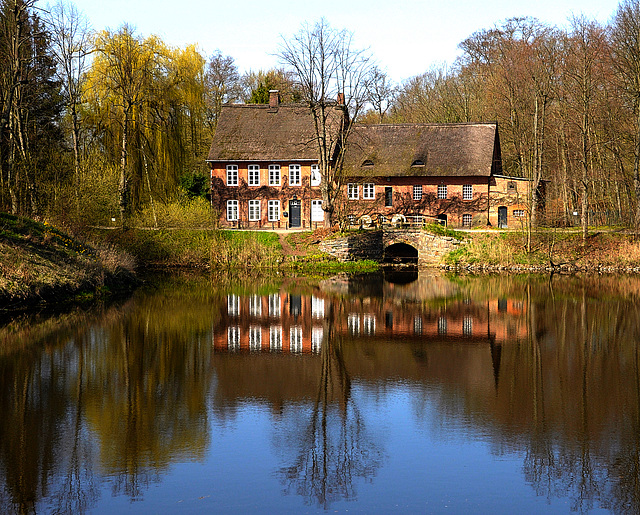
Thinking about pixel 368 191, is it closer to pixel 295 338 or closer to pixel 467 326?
pixel 467 326

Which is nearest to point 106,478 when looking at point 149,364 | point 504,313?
point 149,364

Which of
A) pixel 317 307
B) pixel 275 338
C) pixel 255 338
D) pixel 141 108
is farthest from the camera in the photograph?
pixel 141 108

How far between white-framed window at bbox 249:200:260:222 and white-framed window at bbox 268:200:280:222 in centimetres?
74

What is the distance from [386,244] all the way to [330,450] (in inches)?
1099

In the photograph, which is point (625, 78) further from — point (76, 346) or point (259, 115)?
point (76, 346)

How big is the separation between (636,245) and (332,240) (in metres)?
13.9

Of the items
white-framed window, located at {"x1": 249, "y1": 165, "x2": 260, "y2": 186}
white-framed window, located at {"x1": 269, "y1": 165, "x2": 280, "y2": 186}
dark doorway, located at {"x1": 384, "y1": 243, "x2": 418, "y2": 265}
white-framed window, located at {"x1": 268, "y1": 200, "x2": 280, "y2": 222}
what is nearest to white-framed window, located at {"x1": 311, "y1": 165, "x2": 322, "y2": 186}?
white-framed window, located at {"x1": 269, "y1": 165, "x2": 280, "y2": 186}

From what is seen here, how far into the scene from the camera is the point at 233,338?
18.8 m

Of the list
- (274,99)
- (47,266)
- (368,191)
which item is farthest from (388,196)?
(47,266)

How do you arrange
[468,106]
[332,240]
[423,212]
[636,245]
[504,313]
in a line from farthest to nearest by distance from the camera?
1. [468,106]
2. [423,212]
3. [332,240]
4. [636,245]
5. [504,313]

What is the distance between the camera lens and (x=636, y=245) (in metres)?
34.1

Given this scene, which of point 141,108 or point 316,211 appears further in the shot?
point 316,211

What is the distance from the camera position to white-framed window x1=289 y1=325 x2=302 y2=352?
17.8m

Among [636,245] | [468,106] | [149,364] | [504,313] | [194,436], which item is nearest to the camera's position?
[194,436]
